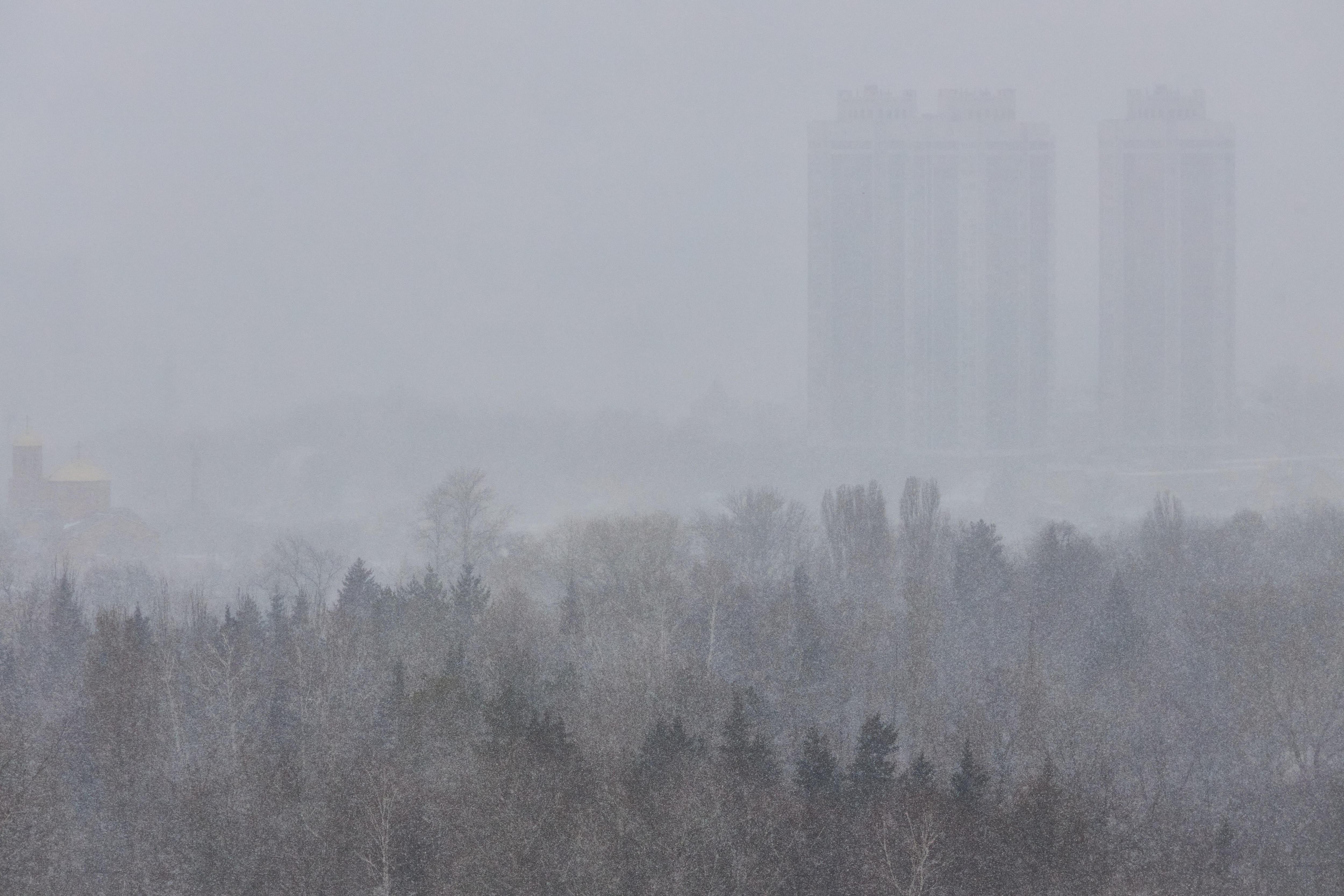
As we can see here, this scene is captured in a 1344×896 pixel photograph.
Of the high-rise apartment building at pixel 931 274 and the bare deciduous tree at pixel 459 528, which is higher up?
the high-rise apartment building at pixel 931 274

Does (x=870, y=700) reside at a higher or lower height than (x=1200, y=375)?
lower

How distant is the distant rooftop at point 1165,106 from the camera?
136 feet

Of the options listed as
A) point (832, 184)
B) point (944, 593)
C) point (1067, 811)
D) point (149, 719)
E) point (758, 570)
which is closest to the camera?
point (1067, 811)

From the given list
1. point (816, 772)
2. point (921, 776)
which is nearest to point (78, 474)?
point (816, 772)

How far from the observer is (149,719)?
10695 millimetres

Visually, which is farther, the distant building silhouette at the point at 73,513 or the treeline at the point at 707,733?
the distant building silhouette at the point at 73,513

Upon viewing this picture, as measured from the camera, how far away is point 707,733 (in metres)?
10.4

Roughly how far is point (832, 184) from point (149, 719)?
1369 inches

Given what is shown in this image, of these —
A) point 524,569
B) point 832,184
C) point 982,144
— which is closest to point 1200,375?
point 982,144

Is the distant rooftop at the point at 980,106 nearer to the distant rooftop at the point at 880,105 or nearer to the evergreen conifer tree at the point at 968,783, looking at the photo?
the distant rooftop at the point at 880,105

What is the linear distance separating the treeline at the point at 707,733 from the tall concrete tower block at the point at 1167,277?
2291 cm

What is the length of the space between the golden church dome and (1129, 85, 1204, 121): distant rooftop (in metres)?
26.8

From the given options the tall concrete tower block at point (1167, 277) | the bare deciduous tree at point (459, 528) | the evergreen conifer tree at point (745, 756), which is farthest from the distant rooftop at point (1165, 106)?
the evergreen conifer tree at point (745, 756)

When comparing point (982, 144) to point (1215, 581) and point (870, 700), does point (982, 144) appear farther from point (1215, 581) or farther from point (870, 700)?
point (870, 700)
